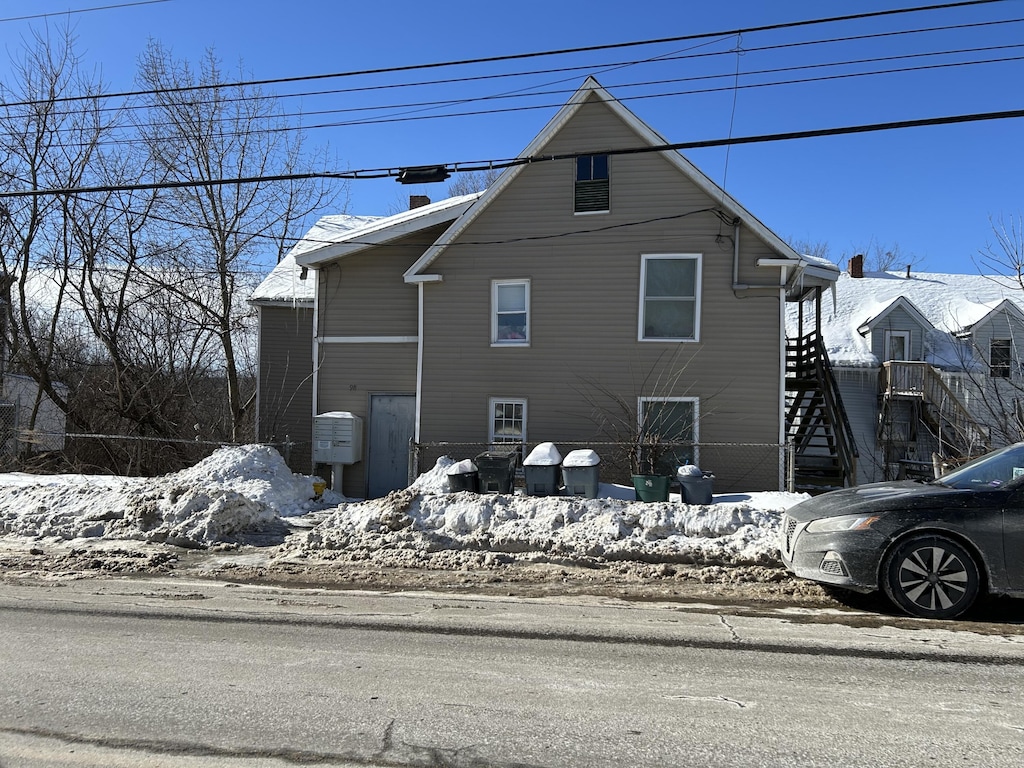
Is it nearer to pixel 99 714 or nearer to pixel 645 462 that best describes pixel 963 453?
pixel 645 462

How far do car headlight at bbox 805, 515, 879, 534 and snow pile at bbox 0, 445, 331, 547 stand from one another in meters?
7.39

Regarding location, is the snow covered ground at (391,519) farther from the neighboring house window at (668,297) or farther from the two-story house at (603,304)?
the neighboring house window at (668,297)

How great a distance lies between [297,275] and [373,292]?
418 centimetres

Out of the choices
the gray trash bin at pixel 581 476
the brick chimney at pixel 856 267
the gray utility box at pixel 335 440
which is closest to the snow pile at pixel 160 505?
the gray utility box at pixel 335 440

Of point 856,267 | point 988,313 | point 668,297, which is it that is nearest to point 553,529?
point 668,297

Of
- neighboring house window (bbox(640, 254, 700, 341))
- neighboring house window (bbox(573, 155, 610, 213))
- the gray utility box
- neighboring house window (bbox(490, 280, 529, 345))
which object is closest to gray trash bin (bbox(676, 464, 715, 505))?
neighboring house window (bbox(640, 254, 700, 341))

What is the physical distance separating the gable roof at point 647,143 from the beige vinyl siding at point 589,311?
0.17 meters

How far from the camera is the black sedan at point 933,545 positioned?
609 centimetres

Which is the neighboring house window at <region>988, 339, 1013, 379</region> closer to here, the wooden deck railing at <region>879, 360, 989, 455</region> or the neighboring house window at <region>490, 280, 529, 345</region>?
the wooden deck railing at <region>879, 360, 989, 455</region>

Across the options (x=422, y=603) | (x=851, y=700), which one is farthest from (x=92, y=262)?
(x=851, y=700)

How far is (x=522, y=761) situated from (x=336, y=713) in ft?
4.04

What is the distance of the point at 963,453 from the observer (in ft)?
54.5

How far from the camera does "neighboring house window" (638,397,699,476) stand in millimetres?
13375

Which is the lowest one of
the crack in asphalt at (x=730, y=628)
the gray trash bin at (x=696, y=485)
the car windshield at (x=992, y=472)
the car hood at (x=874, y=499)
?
the crack in asphalt at (x=730, y=628)
